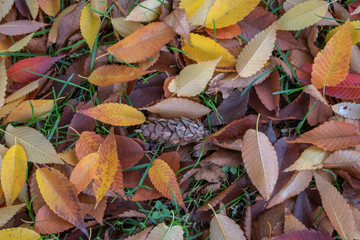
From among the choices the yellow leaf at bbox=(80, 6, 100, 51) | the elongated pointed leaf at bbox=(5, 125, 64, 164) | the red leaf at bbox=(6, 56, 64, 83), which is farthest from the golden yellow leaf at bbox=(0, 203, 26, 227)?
the yellow leaf at bbox=(80, 6, 100, 51)

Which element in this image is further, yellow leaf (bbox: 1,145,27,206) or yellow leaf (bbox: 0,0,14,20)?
yellow leaf (bbox: 0,0,14,20)

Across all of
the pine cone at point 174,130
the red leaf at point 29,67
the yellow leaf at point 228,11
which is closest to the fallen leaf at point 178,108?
the pine cone at point 174,130

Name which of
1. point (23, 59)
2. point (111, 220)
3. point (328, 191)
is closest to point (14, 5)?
point (23, 59)

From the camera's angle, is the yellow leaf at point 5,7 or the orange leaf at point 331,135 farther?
the yellow leaf at point 5,7

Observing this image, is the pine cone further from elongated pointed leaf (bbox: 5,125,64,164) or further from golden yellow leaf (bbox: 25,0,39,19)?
golden yellow leaf (bbox: 25,0,39,19)

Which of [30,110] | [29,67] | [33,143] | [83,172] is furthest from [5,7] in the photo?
[83,172]

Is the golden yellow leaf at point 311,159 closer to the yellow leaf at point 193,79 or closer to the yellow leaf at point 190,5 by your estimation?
the yellow leaf at point 193,79
